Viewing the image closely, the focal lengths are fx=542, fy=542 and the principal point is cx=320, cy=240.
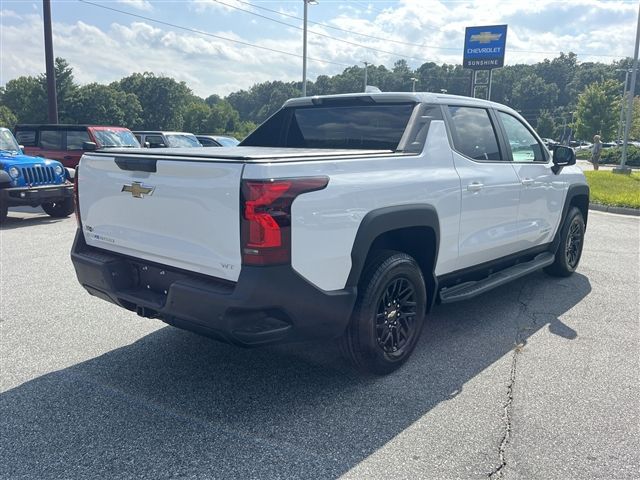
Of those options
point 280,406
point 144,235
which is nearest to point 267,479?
point 280,406

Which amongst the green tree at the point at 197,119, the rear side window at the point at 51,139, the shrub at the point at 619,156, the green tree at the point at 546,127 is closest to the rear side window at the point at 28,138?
the rear side window at the point at 51,139

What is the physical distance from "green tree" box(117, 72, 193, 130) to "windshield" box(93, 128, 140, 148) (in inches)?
3573

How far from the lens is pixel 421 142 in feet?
12.9

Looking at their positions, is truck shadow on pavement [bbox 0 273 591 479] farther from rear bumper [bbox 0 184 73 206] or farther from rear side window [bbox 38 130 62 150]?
rear side window [bbox 38 130 62 150]

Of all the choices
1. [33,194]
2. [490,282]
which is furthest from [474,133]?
[33,194]

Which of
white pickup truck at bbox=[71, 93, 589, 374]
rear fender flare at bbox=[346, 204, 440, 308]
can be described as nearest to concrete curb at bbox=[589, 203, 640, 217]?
white pickup truck at bbox=[71, 93, 589, 374]

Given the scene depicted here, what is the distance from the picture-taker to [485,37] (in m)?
36.9

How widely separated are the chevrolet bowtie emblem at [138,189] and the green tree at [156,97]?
10249cm

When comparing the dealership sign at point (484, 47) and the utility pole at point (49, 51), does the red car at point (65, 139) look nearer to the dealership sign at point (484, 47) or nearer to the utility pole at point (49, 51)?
the utility pole at point (49, 51)

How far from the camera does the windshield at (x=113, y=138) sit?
13211 mm

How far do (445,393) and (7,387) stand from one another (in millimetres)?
2797

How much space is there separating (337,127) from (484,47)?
36.2 meters

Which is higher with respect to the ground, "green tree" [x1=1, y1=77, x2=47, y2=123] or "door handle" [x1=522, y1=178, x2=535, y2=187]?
"green tree" [x1=1, y1=77, x2=47, y2=123]

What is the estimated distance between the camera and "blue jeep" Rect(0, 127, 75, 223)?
30.5ft
